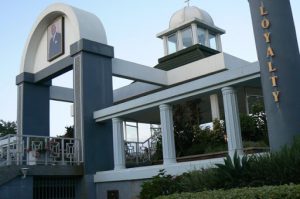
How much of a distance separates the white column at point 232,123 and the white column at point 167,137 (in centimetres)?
196

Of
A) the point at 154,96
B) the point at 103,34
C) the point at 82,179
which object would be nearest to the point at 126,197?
the point at 82,179

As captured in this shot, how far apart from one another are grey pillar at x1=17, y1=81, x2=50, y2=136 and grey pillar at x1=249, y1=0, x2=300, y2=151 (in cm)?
1175

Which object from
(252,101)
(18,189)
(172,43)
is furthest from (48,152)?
(172,43)

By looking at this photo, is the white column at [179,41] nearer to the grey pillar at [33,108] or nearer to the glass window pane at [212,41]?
the glass window pane at [212,41]

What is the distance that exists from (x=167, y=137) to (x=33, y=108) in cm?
859

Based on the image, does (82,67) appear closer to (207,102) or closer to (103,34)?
(103,34)

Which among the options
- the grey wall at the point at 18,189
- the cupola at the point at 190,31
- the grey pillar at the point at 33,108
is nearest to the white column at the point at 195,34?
the cupola at the point at 190,31

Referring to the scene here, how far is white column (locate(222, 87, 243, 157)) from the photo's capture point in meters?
10.5

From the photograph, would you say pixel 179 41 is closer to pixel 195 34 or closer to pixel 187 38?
pixel 187 38

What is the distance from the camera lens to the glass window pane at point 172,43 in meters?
21.4

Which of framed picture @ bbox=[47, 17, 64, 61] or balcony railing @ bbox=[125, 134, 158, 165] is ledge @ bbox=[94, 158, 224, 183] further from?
framed picture @ bbox=[47, 17, 64, 61]

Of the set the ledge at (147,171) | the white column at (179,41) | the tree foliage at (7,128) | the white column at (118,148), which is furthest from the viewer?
the tree foliage at (7,128)

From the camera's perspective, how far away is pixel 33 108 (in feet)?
59.8

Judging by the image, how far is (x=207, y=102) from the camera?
19.4m
